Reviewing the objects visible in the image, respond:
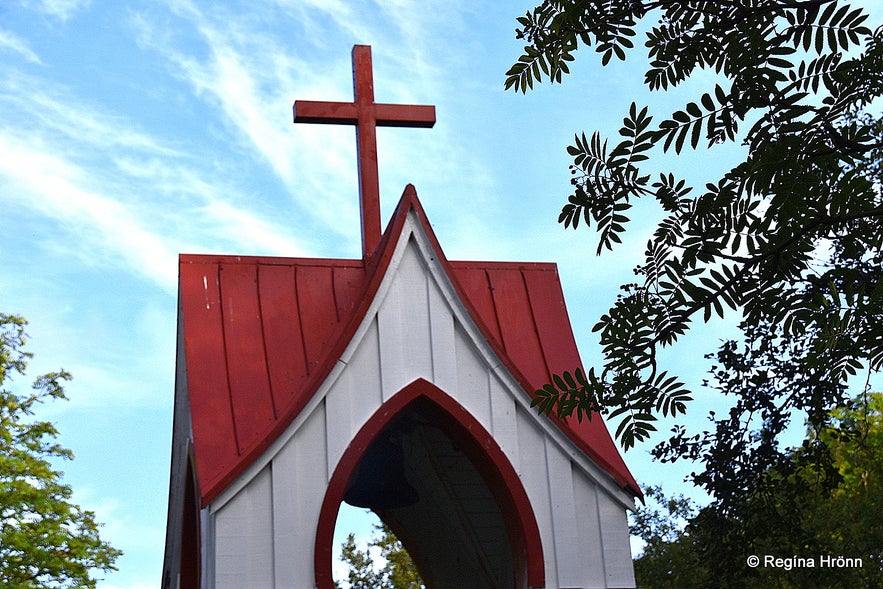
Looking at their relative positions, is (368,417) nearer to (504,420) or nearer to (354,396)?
(354,396)

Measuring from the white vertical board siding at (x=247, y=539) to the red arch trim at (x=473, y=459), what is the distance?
422 millimetres

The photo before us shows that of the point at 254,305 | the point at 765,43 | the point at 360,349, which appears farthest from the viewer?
the point at 254,305

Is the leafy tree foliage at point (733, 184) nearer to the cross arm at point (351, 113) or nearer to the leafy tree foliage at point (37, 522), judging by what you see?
the cross arm at point (351, 113)

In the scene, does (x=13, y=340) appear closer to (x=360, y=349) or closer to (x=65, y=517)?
(x=65, y=517)

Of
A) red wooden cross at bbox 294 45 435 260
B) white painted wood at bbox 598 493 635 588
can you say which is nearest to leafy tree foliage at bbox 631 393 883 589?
white painted wood at bbox 598 493 635 588

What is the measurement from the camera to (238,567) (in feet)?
25.3

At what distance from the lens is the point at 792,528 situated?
45.2ft

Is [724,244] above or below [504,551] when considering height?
above

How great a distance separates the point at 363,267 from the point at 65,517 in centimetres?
1164

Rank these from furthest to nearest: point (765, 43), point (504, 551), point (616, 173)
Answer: point (504, 551)
point (616, 173)
point (765, 43)

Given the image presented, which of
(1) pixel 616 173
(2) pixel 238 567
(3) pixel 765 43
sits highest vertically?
(3) pixel 765 43

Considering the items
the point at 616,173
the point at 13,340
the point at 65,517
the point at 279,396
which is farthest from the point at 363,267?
the point at 13,340

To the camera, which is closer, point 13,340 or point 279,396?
point 279,396

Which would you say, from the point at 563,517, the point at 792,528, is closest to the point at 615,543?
the point at 563,517
